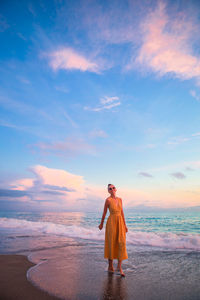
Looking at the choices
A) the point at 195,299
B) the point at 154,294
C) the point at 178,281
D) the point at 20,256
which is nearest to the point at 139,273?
the point at 178,281

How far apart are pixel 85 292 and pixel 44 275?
4.93 feet

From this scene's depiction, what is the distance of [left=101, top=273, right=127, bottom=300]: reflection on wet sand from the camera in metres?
3.74

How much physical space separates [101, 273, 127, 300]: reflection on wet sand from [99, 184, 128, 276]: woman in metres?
0.51

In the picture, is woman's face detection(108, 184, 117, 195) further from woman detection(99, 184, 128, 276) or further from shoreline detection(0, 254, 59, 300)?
shoreline detection(0, 254, 59, 300)

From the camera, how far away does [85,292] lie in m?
3.86

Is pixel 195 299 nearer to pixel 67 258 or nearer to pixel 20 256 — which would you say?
pixel 67 258

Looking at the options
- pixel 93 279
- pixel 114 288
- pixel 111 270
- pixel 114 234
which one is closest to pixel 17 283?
pixel 93 279

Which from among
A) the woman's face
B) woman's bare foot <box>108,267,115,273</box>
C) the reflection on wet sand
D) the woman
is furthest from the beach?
the woman's face

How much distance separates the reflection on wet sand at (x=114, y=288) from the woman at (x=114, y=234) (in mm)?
513

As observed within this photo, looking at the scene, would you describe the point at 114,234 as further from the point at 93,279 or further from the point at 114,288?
the point at 114,288

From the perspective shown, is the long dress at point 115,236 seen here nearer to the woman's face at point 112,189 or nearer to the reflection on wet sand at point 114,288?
the woman's face at point 112,189

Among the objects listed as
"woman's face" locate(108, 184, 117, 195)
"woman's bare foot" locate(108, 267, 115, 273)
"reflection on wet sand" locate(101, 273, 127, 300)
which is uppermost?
"woman's face" locate(108, 184, 117, 195)

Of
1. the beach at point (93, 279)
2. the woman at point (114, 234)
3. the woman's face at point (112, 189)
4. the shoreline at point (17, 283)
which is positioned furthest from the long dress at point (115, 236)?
the shoreline at point (17, 283)

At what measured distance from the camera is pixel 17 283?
4285mm
